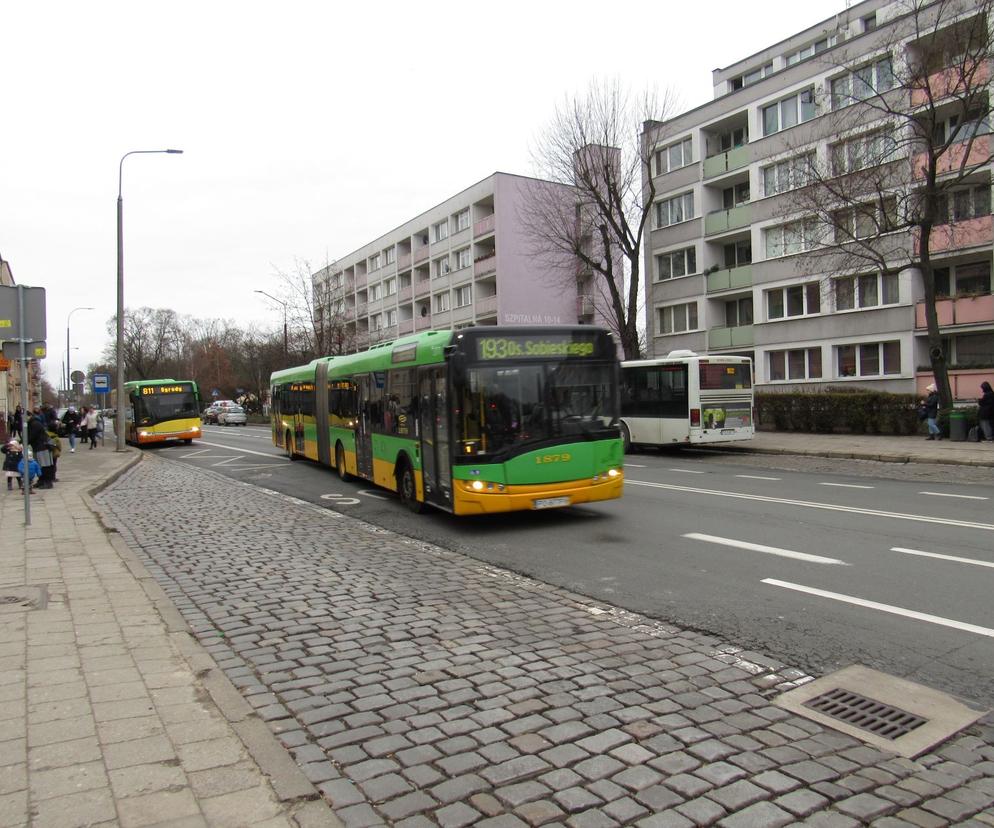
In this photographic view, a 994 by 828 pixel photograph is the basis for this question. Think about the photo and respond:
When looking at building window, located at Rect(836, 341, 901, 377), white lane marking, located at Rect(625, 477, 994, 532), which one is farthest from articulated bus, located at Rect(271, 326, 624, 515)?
building window, located at Rect(836, 341, 901, 377)

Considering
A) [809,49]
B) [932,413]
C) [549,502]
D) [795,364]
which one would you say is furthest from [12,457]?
[809,49]

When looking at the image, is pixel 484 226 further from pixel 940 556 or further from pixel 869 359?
pixel 940 556

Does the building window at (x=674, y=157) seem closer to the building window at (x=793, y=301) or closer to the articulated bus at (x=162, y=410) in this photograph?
the building window at (x=793, y=301)

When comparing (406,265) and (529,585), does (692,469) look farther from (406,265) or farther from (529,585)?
(406,265)

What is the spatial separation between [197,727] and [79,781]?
0.64m

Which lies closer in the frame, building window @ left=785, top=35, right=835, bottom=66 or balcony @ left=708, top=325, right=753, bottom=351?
balcony @ left=708, top=325, right=753, bottom=351

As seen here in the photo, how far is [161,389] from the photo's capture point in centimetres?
3203

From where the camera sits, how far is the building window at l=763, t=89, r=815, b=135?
35312 millimetres

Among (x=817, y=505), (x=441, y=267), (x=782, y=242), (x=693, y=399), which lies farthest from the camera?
(x=441, y=267)

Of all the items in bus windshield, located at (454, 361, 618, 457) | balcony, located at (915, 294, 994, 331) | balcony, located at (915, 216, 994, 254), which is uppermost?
balcony, located at (915, 216, 994, 254)

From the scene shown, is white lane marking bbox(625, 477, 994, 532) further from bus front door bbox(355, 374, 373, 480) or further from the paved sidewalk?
the paved sidewalk

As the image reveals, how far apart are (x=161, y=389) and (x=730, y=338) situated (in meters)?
26.3

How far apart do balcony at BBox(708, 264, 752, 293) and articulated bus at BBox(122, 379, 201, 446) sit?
25108 millimetres

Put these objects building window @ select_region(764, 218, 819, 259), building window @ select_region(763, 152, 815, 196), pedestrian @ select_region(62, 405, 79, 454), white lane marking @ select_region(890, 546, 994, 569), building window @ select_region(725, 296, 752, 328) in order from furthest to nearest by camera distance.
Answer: building window @ select_region(725, 296, 752, 328), building window @ select_region(764, 218, 819, 259), pedestrian @ select_region(62, 405, 79, 454), building window @ select_region(763, 152, 815, 196), white lane marking @ select_region(890, 546, 994, 569)
